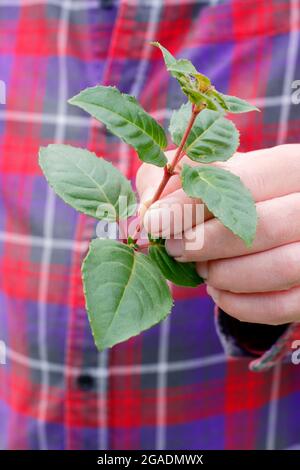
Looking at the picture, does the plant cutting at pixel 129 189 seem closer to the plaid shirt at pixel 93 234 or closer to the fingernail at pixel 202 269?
the fingernail at pixel 202 269

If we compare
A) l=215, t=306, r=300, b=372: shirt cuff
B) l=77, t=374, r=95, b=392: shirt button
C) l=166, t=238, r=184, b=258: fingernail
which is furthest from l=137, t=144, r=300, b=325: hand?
l=77, t=374, r=95, b=392: shirt button

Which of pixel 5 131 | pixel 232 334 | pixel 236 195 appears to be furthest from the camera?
pixel 5 131

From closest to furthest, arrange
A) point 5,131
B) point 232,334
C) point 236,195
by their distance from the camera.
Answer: point 236,195
point 232,334
point 5,131

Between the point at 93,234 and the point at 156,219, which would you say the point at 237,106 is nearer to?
the point at 156,219

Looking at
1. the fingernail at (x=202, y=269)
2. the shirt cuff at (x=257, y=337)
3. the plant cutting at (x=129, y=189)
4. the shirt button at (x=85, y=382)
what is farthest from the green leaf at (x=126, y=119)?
the shirt button at (x=85, y=382)

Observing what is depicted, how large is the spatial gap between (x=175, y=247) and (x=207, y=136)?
9cm

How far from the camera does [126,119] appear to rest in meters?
0.40

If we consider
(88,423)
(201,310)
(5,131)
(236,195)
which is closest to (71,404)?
(88,423)

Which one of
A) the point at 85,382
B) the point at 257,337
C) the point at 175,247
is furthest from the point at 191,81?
the point at 85,382

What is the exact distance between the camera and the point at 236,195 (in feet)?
1.32

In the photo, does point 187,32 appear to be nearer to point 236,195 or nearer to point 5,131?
point 5,131

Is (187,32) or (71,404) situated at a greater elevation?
(187,32)

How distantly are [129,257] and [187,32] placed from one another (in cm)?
42

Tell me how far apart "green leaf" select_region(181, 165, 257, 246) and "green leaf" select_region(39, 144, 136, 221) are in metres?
0.06
